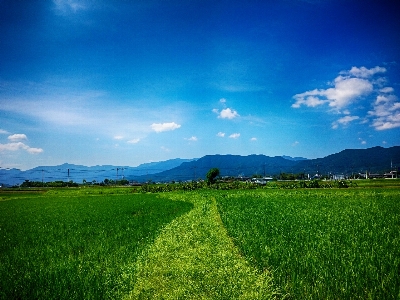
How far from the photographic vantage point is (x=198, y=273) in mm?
6629

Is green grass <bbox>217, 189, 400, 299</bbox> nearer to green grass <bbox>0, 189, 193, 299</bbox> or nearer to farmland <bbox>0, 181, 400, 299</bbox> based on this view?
farmland <bbox>0, 181, 400, 299</bbox>

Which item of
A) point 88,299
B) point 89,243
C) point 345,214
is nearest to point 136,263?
point 88,299

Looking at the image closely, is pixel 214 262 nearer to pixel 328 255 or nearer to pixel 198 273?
pixel 198 273

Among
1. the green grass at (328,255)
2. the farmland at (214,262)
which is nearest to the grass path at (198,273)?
the farmland at (214,262)

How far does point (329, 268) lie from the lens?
5934 mm

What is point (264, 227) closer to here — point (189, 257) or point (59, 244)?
point (189, 257)

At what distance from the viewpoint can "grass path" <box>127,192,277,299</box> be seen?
5498 mm

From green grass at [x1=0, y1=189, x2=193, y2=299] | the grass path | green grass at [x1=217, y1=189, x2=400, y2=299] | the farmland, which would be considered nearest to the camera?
green grass at [x1=217, y1=189, x2=400, y2=299]

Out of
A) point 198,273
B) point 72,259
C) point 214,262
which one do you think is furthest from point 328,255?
point 72,259

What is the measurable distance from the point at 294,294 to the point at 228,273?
5.90 ft

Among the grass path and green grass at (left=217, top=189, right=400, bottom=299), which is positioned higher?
green grass at (left=217, top=189, right=400, bottom=299)

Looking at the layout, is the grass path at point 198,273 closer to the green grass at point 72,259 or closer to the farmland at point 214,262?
the farmland at point 214,262

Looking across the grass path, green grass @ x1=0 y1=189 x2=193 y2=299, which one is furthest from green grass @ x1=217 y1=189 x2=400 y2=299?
green grass @ x1=0 y1=189 x2=193 y2=299

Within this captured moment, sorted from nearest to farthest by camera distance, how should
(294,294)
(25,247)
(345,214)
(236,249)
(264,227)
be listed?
(294,294) < (236,249) < (25,247) < (264,227) < (345,214)
